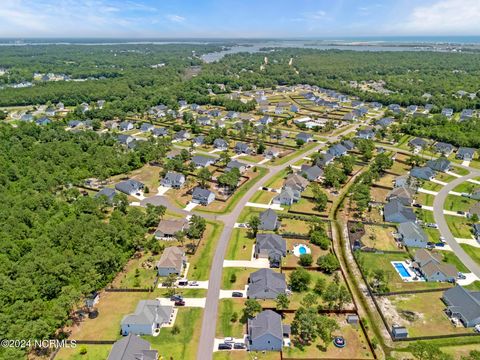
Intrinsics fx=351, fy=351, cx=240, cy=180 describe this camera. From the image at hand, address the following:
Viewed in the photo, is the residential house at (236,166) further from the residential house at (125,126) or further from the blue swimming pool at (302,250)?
the residential house at (125,126)

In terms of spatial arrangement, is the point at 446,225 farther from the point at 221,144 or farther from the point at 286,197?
the point at 221,144

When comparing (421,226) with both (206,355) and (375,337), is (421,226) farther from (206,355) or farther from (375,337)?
(206,355)

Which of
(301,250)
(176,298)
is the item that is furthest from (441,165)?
(176,298)

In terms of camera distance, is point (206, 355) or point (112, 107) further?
point (112, 107)

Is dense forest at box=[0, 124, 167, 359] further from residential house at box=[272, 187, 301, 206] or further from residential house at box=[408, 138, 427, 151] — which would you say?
residential house at box=[408, 138, 427, 151]

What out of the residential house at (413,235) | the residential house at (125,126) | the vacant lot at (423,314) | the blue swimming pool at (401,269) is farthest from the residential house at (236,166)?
the residential house at (125,126)

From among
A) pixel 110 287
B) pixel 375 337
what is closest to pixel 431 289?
pixel 375 337
